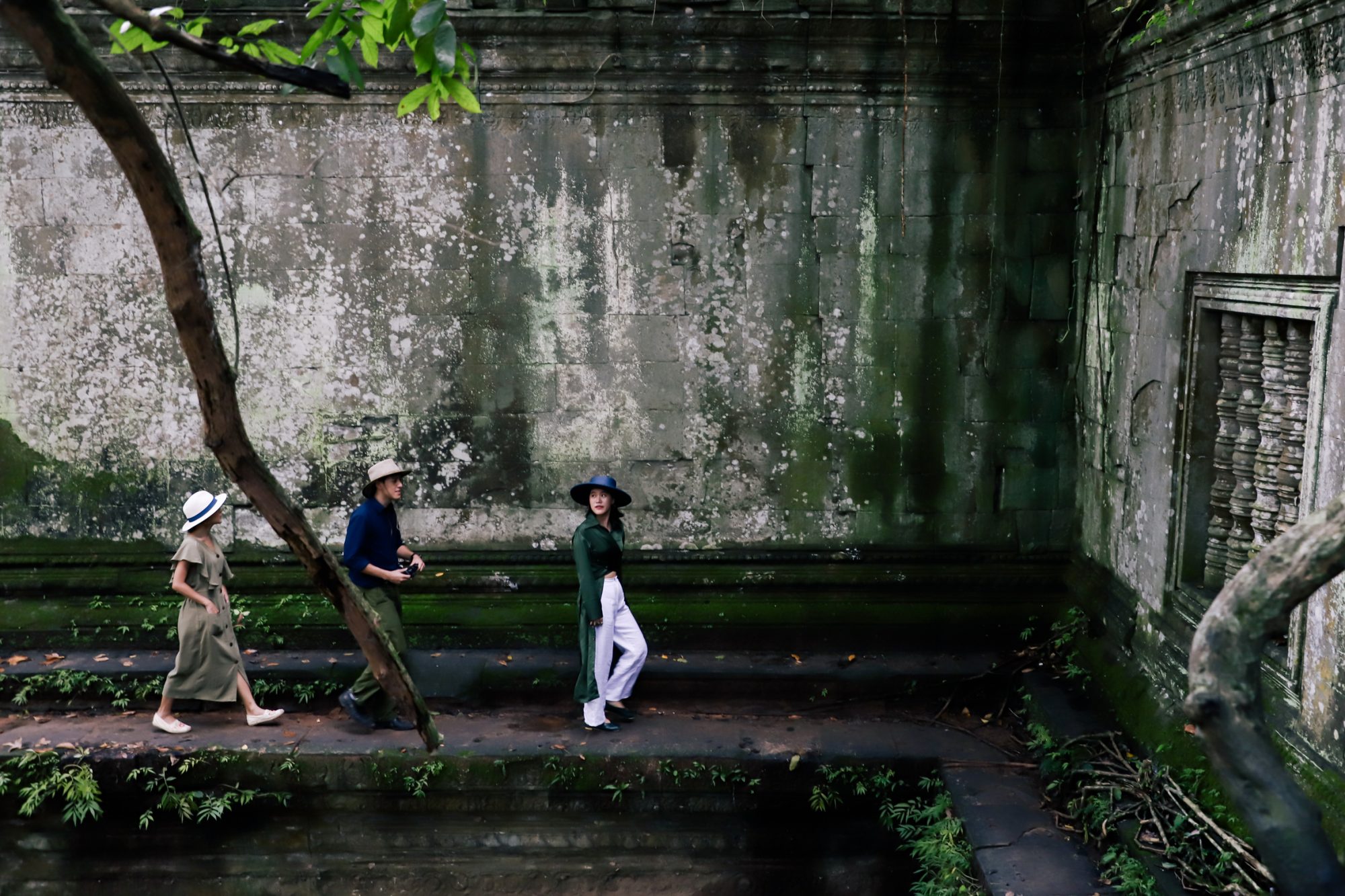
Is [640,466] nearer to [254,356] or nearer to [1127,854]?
[254,356]

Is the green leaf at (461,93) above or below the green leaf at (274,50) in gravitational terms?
below

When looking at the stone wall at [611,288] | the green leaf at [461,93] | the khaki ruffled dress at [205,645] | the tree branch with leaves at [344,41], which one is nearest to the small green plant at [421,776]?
the khaki ruffled dress at [205,645]

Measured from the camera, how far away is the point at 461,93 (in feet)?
13.2

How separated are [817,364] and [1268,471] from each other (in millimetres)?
2987

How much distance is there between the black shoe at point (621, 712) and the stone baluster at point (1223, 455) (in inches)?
133

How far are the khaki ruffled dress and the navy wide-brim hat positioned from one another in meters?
2.15

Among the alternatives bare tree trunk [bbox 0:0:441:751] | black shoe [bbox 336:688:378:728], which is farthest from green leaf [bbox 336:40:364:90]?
black shoe [bbox 336:688:378:728]

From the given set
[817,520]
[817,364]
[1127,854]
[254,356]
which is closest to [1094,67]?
[817,364]

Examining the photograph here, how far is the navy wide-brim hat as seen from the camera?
6.82 metres

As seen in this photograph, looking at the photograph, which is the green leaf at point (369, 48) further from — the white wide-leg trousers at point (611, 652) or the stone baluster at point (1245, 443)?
the stone baluster at point (1245, 443)

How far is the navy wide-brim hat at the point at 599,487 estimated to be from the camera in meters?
6.82

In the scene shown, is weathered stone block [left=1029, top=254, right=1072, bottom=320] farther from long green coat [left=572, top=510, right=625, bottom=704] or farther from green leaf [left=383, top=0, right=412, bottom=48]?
green leaf [left=383, top=0, right=412, bottom=48]

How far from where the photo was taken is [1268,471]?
5.58m

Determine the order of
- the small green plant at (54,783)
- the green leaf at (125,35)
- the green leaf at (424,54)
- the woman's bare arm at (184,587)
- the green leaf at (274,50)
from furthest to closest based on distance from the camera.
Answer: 1. the woman's bare arm at (184,587)
2. the small green plant at (54,783)
3. the green leaf at (274,50)
4. the green leaf at (424,54)
5. the green leaf at (125,35)
